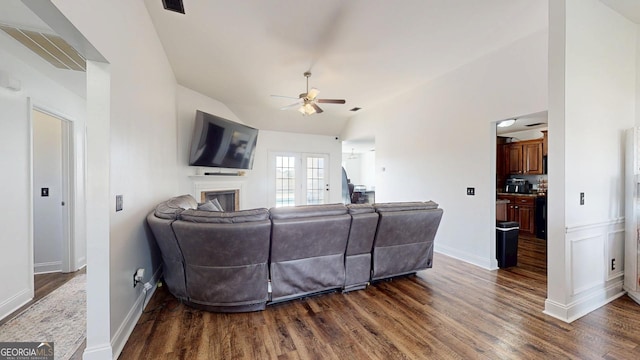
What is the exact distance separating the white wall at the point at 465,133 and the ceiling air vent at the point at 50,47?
4.51 m

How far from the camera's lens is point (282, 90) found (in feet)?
15.4

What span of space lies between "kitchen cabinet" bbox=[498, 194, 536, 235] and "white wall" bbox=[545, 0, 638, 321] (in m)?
2.87

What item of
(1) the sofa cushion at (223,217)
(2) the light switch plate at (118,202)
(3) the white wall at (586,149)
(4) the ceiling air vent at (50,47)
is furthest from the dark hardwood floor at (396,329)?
(4) the ceiling air vent at (50,47)

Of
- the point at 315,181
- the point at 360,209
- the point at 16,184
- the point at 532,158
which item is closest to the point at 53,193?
the point at 16,184

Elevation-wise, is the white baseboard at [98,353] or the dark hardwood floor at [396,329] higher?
the white baseboard at [98,353]

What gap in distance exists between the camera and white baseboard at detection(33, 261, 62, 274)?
3156mm

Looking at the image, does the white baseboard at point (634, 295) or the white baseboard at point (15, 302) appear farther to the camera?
the white baseboard at point (634, 295)

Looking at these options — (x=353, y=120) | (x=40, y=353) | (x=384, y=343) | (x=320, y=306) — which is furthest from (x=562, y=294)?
(x=353, y=120)

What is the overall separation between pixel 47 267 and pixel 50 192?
3.09 ft

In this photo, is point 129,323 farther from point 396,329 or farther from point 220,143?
point 220,143

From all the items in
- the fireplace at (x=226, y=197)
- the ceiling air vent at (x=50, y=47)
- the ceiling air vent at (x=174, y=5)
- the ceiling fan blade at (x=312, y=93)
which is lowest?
the fireplace at (x=226, y=197)

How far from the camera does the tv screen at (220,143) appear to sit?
178 inches

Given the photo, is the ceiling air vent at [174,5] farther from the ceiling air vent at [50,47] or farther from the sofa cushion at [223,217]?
the sofa cushion at [223,217]

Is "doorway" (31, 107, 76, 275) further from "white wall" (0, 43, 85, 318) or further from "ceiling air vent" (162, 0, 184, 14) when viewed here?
"ceiling air vent" (162, 0, 184, 14)
